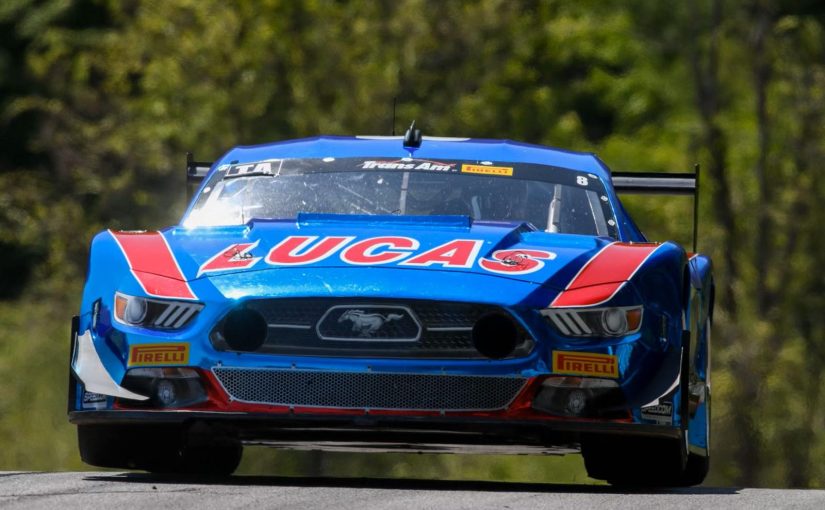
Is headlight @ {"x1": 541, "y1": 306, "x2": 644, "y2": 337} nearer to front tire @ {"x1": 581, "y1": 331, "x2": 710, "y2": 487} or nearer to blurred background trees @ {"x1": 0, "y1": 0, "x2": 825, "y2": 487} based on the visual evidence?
front tire @ {"x1": 581, "y1": 331, "x2": 710, "y2": 487}

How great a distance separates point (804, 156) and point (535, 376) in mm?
20080

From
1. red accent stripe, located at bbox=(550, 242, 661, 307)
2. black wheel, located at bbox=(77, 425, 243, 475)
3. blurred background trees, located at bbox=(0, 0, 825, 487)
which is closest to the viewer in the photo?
red accent stripe, located at bbox=(550, 242, 661, 307)

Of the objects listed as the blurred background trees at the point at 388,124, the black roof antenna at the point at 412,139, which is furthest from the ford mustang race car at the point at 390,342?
the blurred background trees at the point at 388,124

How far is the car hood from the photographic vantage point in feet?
Result: 21.8

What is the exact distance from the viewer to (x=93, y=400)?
685 cm

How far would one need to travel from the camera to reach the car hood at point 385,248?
6637mm

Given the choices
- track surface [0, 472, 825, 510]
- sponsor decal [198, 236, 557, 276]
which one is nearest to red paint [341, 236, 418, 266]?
sponsor decal [198, 236, 557, 276]

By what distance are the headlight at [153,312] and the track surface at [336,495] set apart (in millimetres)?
547

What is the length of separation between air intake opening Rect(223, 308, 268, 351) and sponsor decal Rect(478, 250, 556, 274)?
0.78 m

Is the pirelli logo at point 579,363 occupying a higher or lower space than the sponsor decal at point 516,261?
lower

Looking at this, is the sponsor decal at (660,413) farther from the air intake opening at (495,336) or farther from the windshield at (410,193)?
the windshield at (410,193)

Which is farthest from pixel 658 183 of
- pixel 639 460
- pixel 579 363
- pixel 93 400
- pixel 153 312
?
pixel 93 400

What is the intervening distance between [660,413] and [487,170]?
196 centimetres

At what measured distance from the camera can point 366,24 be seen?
26141mm
